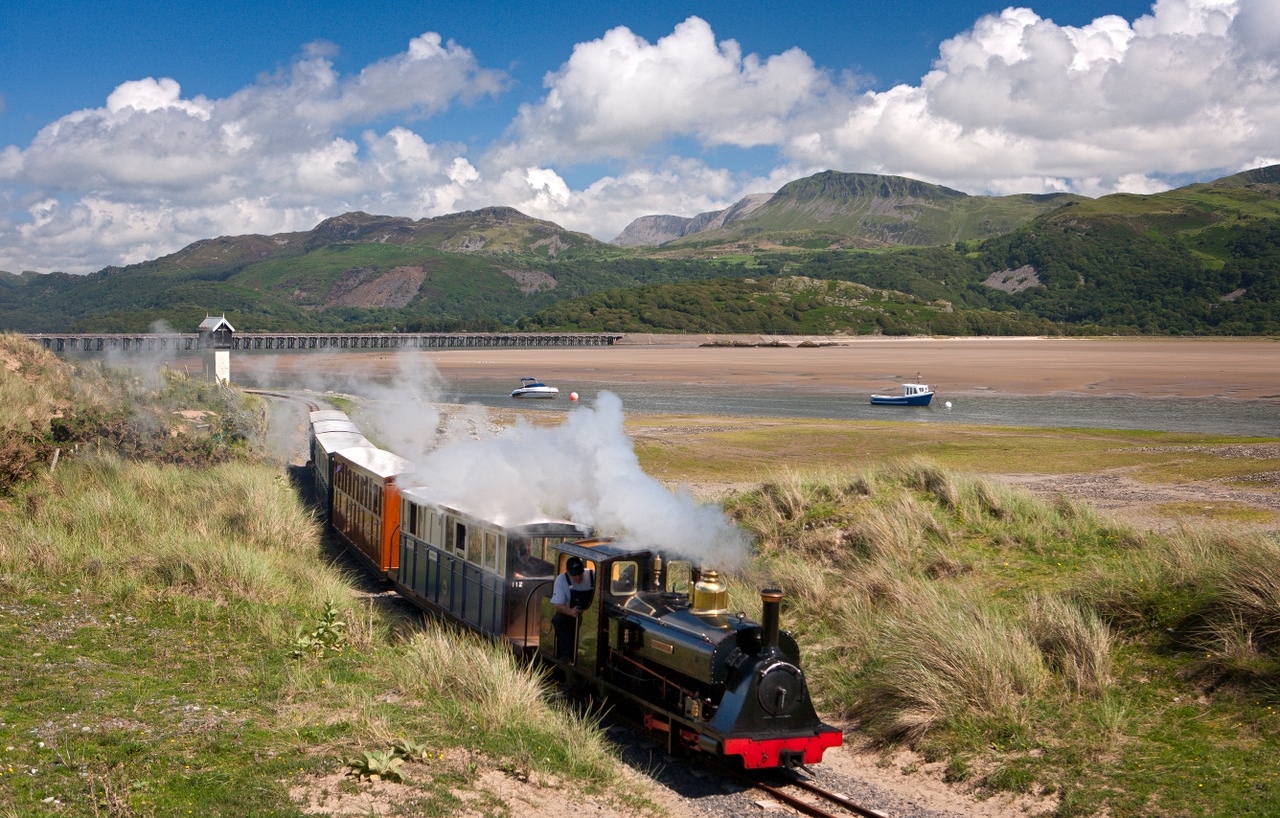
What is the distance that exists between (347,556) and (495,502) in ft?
32.3

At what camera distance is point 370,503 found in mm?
19375

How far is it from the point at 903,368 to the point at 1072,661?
9065 centimetres

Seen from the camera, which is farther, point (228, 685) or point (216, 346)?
point (216, 346)

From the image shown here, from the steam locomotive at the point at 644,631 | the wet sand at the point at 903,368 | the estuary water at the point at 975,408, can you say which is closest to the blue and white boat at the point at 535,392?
the estuary water at the point at 975,408

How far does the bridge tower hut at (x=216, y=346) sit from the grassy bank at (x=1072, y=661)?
39763 millimetres

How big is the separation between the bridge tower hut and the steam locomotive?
37518mm

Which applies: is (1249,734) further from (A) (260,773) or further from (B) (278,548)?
(B) (278,548)

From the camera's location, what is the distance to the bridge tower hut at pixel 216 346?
48.5m

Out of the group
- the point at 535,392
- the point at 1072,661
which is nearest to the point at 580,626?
the point at 1072,661

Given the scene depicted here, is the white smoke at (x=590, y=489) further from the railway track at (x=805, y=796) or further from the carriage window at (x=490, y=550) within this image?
the railway track at (x=805, y=796)

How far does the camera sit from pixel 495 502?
547 inches

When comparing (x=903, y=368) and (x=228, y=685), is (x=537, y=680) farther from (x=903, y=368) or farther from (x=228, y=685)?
(x=903, y=368)

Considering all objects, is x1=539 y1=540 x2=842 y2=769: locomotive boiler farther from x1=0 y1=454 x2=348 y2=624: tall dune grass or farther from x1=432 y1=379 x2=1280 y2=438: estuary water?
x1=432 y1=379 x2=1280 y2=438: estuary water

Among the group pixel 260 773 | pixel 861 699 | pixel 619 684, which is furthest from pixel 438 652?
pixel 861 699
